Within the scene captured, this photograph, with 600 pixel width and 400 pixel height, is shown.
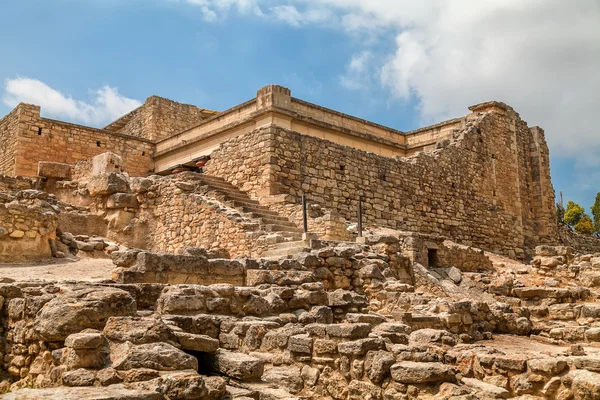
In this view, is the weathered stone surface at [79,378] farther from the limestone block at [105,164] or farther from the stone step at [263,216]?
the limestone block at [105,164]

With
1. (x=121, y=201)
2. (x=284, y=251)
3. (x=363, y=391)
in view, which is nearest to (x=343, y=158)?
(x=121, y=201)

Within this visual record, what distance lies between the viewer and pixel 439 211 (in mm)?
19531

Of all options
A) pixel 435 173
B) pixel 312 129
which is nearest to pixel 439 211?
pixel 435 173

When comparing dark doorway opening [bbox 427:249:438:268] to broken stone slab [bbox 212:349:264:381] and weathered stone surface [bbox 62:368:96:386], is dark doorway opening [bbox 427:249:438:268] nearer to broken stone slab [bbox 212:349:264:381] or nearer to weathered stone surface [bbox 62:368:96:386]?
broken stone slab [bbox 212:349:264:381]

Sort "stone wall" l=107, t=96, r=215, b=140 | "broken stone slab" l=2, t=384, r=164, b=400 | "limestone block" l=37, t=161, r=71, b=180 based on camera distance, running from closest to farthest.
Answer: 1. "broken stone slab" l=2, t=384, r=164, b=400
2. "limestone block" l=37, t=161, r=71, b=180
3. "stone wall" l=107, t=96, r=215, b=140

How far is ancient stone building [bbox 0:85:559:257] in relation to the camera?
15.7 m

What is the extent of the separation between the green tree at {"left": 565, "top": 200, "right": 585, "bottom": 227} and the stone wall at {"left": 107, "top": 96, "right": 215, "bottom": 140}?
92.5ft

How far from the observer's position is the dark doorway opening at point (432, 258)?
1319 centimetres

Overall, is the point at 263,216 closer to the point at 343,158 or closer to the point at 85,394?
the point at 343,158

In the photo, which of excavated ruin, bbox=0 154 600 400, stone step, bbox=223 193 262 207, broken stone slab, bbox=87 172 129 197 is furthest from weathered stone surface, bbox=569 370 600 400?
broken stone slab, bbox=87 172 129 197

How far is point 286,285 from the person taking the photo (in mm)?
8156

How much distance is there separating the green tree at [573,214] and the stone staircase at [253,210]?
32.5 meters

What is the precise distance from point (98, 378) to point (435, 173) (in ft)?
54.7

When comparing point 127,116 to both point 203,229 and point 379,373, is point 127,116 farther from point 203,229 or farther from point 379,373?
point 379,373
